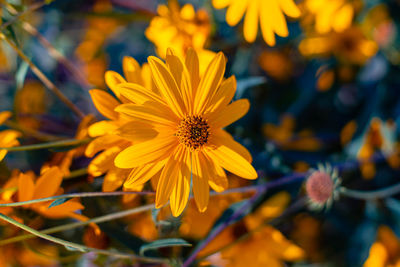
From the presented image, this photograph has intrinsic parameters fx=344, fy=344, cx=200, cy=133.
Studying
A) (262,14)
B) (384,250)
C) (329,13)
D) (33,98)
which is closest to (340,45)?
(329,13)

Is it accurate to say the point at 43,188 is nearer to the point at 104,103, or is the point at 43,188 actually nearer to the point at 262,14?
the point at 104,103

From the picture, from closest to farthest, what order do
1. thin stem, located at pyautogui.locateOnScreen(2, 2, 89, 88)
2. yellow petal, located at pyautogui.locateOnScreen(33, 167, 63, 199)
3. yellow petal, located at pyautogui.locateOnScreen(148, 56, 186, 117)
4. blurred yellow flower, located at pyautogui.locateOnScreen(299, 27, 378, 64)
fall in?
1. yellow petal, located at pyautogui.locateOnScreen(148, 56, 186, 117)
2. yellow petal, located at pyautogui.locateOnScreen(33, 167, 63, 199)
3. thin stem, located at pyautogui.locateOnScreen(2, 2, 89, 88)
4. blurred yellow flower, located at pyautogui.locateOnScreen(299, 27, 378, 64)

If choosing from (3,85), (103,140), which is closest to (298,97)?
(103,140)

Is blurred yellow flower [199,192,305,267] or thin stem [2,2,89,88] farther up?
thin stem [2,2,89,88]

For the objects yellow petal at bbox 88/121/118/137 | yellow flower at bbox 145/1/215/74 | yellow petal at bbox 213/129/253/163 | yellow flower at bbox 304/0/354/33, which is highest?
yellow flower at bbox 304/0/354/33

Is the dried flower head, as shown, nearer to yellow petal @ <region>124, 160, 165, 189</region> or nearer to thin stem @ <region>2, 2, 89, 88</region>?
yellow petal @ <region>124, 160, 165, 189</region>

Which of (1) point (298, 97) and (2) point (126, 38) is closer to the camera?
(1) point (298, 97)

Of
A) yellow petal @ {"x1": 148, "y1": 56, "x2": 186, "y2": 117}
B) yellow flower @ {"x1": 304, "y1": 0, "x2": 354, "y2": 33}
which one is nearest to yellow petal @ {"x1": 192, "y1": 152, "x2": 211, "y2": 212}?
yellow petal @ {"x1": 148, "y1": 56, "x2": 186, "y2": 117}

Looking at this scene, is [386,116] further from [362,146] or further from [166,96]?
[166,96]
